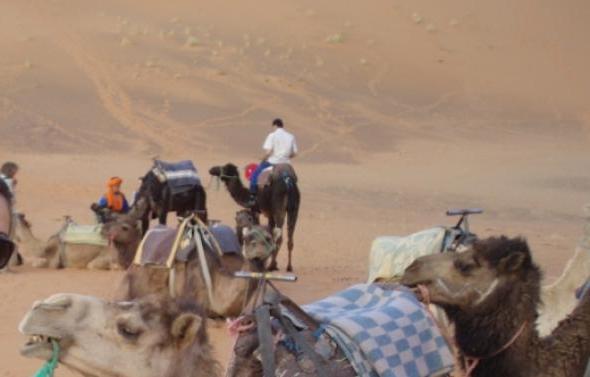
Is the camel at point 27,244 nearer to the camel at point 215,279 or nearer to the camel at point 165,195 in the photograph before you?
the camel at point 165,195

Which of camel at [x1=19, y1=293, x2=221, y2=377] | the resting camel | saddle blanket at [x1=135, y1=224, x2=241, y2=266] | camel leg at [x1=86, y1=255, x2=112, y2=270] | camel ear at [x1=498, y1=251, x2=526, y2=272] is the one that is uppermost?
the resting camel

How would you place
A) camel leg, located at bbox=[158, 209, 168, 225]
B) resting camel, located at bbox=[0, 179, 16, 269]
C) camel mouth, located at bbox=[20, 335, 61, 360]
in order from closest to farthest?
camel mouth, located at bbox=[20, 335, 61, 360]
resting camel, located at bbox=[0, 179, 16, 269]
camel leg, located at bbox=[158, 209, 168, 225]

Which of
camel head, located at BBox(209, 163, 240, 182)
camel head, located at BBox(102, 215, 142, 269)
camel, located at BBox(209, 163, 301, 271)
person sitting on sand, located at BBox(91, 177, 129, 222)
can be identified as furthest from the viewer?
camel head, located at BBox(209, 163, 240, 182)

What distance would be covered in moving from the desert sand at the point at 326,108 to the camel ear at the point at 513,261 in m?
7.62

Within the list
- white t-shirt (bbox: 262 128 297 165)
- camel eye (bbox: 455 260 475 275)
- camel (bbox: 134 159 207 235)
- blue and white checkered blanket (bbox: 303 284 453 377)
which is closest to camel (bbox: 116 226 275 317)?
camel (bbox: 134 159 207 235)

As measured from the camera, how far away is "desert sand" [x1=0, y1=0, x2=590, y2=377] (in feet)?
73.7

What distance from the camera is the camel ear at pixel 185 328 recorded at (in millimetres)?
4094

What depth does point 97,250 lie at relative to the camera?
1412 centimetres

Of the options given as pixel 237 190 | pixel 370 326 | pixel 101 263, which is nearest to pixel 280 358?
pixel 370 326

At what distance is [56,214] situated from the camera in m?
20.1

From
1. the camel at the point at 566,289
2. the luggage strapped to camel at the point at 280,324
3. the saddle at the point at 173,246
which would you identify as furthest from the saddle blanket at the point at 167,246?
the luggage strapped to camel at the point at 280,324

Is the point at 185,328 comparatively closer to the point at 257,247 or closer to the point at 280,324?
the point at 280,324

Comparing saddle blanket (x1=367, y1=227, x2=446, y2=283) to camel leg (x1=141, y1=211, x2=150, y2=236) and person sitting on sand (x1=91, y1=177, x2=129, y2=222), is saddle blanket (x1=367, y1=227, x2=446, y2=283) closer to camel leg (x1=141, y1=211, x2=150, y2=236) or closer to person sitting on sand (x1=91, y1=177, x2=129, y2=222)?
camel leg (x1=141, y1=211, x2=150, y2=236)

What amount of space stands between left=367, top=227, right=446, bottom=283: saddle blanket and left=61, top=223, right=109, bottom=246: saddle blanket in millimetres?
6353
